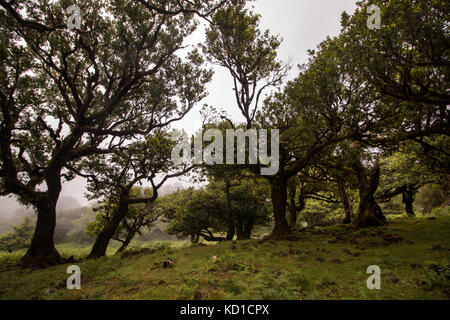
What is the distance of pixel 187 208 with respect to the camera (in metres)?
23.2

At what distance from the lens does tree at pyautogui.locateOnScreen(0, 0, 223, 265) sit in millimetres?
11938

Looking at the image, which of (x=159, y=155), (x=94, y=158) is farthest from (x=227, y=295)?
(x=94, y=158)

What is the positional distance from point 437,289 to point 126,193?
18.6 meters

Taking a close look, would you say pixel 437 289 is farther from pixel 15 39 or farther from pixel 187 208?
pixel 15 39

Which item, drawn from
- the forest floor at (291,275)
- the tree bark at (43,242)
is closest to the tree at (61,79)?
→ the tree bark at (43,242)

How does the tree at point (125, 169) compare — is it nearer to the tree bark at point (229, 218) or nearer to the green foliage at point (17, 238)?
the tree bark at point (229, 218)

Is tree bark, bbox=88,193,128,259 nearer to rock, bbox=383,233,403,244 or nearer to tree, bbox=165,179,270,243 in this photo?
tree, bbox=165,179,270,243

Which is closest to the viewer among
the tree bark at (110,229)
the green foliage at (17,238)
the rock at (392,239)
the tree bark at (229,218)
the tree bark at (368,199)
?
the rock at (392,239)

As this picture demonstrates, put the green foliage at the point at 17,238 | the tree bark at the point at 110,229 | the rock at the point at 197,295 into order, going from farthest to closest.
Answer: the green foliage at the point at 17,238 → the tree bark at the point at 110,229 → the rock at the point at 197,295

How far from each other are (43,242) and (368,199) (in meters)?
23.8

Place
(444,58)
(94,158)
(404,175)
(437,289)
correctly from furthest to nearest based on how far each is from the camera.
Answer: (404,175) → (94,158) → (444,58) → (437,289)

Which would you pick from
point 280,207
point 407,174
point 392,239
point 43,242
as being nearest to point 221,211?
point 280,207

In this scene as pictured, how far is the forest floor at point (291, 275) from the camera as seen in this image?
5.88 metres

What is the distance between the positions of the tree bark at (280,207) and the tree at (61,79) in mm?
10632
